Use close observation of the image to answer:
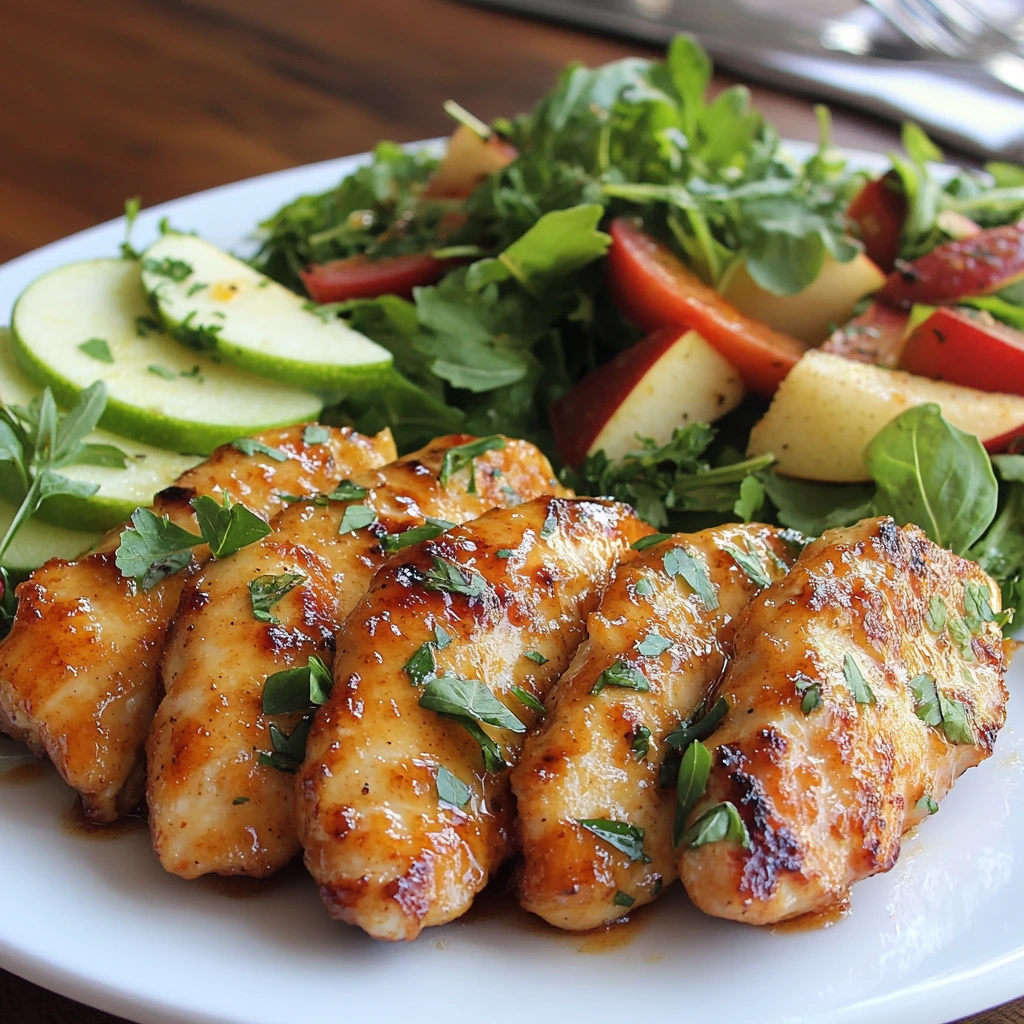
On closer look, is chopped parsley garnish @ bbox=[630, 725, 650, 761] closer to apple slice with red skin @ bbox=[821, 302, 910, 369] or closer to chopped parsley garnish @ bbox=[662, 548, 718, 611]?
chopped parsley garnish @ bbox=[662, 548, 718, 611]

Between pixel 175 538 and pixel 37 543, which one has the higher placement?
pixel 175 538

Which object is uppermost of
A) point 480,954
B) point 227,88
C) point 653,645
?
point 653,645

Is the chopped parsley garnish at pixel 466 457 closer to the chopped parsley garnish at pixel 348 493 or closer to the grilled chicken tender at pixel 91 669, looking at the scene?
the chopped parsley garnish at pixel 348 493

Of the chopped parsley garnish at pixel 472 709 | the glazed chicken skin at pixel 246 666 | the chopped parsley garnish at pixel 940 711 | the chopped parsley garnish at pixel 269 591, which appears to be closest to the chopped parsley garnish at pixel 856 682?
the chopped parsley garnish at pixel 940 711

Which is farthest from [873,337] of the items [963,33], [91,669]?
[963,33]

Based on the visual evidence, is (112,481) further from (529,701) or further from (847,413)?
(847,413)

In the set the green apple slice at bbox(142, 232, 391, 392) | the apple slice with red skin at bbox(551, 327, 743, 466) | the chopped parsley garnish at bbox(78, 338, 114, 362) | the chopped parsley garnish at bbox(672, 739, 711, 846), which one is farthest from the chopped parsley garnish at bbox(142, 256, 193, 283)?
the chopped parsley garnish at bbox(672, 739, 711, 846)

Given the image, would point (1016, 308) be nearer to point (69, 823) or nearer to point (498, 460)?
point (498, 460)
